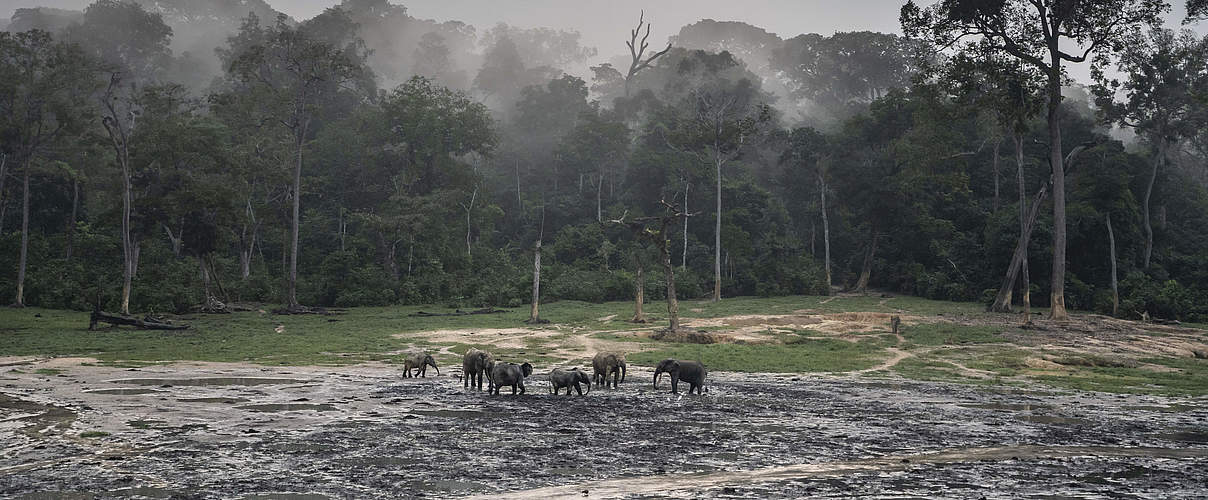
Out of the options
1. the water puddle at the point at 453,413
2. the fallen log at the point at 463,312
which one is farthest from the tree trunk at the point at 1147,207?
the water puddle at the point at 453,413

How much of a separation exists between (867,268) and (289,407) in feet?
172

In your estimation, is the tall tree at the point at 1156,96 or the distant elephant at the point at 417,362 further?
the tall tree at the point at 1156,96

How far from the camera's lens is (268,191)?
5762 cm

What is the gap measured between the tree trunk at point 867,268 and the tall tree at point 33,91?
52.3 metres

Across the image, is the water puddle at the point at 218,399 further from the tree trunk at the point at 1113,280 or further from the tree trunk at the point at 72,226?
the tree trunk at the point at 72,226

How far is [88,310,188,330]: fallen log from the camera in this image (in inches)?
1239

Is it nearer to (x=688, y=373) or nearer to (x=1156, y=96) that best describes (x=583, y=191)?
(x=1156, y=96)

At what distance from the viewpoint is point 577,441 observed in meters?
11.4

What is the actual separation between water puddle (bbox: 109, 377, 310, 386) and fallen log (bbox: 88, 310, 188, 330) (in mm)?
16311

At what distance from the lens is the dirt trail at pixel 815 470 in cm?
845

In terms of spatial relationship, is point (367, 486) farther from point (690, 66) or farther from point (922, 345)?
point (690, 66)

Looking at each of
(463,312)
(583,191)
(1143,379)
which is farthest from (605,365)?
(583,191)

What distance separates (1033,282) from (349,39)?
86.2 m

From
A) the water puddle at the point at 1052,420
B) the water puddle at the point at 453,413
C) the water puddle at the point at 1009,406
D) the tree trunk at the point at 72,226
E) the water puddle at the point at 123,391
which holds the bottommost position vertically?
the water puddle at the point at 453,413
